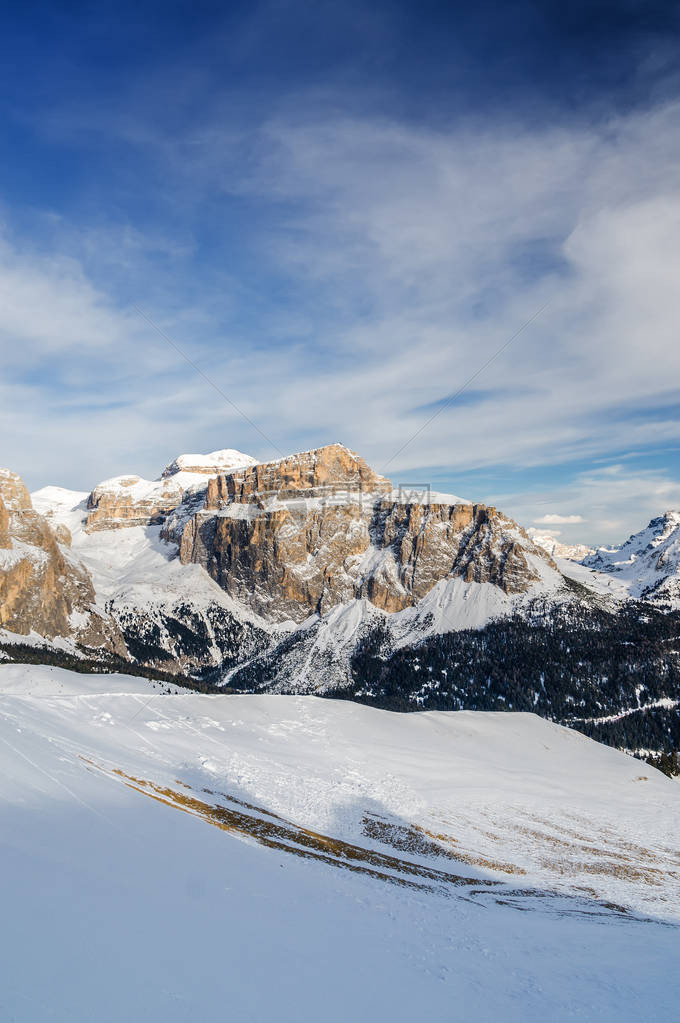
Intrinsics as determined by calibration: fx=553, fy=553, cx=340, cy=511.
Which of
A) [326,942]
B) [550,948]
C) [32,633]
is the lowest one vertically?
[32,633]

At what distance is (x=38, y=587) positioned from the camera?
174750 mm

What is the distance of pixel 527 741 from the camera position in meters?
67.6

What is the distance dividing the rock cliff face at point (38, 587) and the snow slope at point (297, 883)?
14000 centimetres

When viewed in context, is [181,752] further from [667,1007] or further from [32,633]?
[32,633]

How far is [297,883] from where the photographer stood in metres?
17.6

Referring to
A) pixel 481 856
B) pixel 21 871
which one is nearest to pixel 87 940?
pixel 21 871

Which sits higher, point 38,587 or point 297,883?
point 38,587

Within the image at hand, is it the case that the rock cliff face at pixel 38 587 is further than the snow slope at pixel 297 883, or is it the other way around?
the rock cliff face at pixel 38 587

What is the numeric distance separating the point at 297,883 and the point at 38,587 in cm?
18346

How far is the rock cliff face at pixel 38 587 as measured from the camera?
165 m

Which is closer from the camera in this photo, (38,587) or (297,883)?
(297,883)

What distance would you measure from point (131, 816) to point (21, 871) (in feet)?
26.6

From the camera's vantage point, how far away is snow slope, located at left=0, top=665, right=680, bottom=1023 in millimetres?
9094

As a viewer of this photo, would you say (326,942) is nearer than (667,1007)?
No
